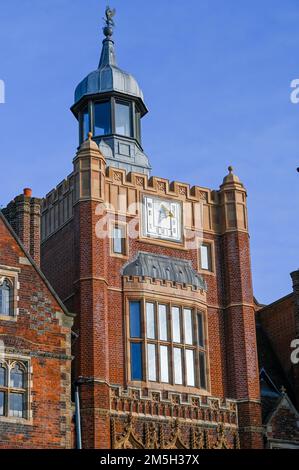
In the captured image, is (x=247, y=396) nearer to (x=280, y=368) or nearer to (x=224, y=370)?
(x=224, y=370)

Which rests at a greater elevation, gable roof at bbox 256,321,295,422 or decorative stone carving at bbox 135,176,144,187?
decorative stone carving at bbox 135,176,144,187

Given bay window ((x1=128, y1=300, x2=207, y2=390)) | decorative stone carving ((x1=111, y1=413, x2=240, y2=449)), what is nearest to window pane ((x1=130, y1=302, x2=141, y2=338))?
bay window ((x1=128, y1=300, x2=207, y2=390))

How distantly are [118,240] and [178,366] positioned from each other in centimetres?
490

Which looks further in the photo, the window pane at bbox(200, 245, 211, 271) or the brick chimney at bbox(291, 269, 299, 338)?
the brick chimney at bbox(291, 269, 299, 338)

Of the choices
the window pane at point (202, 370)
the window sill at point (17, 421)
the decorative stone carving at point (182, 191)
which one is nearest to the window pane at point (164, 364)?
the window pane at point (202, 370)

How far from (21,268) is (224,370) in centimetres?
975

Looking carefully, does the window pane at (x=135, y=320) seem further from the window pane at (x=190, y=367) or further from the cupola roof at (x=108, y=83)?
the cupola roof at (x=108, y=83)

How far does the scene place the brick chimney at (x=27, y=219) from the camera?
41875mm

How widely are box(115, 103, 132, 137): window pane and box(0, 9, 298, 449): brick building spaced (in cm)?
433

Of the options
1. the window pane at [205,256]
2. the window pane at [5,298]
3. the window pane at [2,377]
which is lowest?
the window pane at [2,377]

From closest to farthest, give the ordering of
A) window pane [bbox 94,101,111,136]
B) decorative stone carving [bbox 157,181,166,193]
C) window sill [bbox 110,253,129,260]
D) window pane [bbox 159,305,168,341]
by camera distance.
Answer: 1. window pane [bbox 159,305,168,341]
2. window sill [bbox 110,253,129,260]
3. decorative stone carving [bbox 157,181,166,193]
4. window pane [bbox 94,101,111,136]

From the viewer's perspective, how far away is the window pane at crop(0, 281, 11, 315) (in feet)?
123

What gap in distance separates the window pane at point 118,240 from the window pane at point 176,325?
2.81 meters

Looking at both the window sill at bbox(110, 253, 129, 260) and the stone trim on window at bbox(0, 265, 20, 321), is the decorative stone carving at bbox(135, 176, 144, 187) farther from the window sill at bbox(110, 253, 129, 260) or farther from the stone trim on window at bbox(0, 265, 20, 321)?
the stone trim on window at bbox(0, 265, 20, 321)
